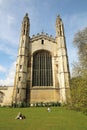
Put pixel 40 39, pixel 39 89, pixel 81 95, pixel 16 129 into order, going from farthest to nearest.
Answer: pixel 40 39, pixel 39 89, pixel 81 95, pixel 16 129

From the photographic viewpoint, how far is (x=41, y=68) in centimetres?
2953

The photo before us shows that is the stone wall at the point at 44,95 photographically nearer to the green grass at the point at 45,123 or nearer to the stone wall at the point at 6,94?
the stone wall at the point at 6,94

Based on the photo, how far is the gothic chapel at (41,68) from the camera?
2685 cm

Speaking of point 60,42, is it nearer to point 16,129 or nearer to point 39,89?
point 39,89

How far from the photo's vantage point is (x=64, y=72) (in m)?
27.7

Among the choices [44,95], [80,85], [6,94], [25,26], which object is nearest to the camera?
[80,85]

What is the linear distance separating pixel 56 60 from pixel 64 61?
201 cm

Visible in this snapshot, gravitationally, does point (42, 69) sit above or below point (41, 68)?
below

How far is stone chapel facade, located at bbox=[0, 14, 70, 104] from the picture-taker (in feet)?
88.0

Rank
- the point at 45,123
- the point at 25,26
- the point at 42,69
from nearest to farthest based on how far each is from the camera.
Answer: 1. the point at 45,123
2. the point at 42,69
3. the point at 25,26

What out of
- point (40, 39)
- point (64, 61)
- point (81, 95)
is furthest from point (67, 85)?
point (81, 95)

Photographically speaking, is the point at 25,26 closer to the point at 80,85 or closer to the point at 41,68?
the point at 41,68

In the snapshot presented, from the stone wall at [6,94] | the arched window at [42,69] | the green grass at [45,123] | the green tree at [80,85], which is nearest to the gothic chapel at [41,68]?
the arched window at [42,69]

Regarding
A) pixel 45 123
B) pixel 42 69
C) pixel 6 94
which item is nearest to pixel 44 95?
pixel 42 69
